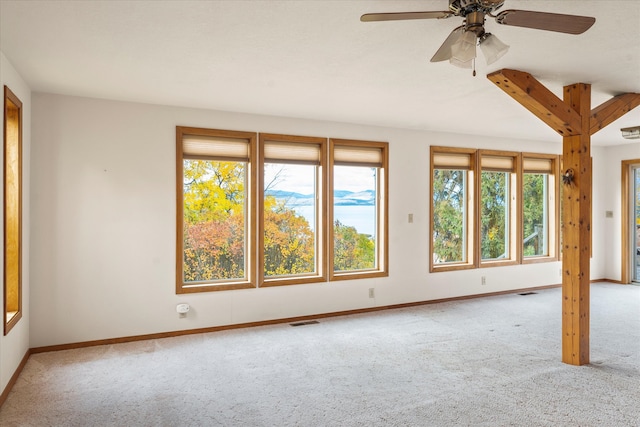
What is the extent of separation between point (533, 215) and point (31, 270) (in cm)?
698

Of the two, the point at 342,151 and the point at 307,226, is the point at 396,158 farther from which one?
the point at 307,226

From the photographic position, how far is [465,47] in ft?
7.41

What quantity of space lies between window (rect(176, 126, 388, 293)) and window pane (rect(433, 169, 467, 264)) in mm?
1000

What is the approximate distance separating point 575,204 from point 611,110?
103cm

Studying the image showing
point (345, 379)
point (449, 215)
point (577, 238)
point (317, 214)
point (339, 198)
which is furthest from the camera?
point (449, 215)

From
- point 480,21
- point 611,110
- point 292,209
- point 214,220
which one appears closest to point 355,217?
point 292,209

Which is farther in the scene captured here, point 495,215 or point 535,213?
point 535,213

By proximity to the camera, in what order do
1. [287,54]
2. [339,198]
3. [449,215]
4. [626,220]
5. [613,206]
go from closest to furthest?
[287,54]
[339,198]
[449,215]
[626,220]
[613,206]

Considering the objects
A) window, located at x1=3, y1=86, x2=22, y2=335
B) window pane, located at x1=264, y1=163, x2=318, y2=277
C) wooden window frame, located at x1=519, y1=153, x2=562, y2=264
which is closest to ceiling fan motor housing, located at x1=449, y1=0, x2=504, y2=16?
window pane, located at x1=264, y1=163, x2=318, y2=277

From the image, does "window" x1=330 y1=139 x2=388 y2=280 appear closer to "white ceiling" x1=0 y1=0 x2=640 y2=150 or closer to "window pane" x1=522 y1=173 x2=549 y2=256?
"white ceiling" x1=0 y1=0 x2=640 y2=150

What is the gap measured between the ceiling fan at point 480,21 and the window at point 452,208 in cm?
400

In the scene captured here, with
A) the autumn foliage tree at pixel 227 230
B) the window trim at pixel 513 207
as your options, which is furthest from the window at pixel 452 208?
the autumn foliage tree at pixel 227 230

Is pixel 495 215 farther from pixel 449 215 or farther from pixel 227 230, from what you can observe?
pixel 227 230

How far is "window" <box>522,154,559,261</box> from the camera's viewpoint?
7125 mm
